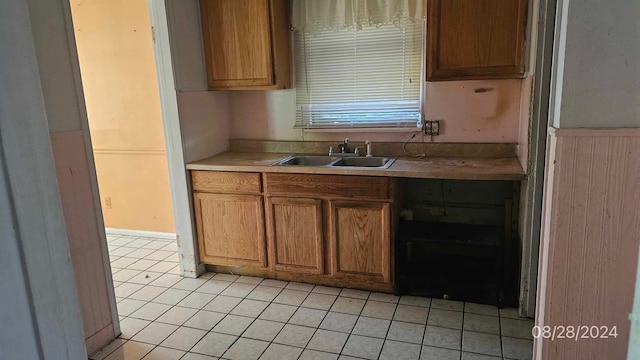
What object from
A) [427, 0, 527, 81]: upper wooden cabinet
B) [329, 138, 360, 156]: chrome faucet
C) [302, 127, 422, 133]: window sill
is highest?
[427, 0, 527, 81]: upper wooden cabinet

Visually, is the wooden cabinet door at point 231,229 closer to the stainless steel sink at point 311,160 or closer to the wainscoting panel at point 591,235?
the stainless steel sink at point 311,160

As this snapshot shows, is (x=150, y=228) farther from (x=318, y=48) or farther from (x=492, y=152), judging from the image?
(x=492, y=152)

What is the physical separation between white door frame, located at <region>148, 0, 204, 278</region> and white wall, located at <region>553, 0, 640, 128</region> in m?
2.42

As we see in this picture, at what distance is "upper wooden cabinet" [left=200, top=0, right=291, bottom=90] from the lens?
291 centimetres

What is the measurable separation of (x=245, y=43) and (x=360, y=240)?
158 centimetres

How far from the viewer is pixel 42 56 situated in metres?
1.95

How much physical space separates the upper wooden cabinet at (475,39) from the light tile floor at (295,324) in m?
1.42

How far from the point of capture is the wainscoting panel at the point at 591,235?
1156mm

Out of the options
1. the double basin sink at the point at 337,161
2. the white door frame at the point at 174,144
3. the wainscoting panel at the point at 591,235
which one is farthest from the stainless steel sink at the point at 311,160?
the wainscoting panel at the point at 591,235

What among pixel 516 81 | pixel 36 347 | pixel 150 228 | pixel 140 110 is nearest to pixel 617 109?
pixel 36 347

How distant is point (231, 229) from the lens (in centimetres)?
302

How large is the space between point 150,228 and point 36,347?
12.2 ft
